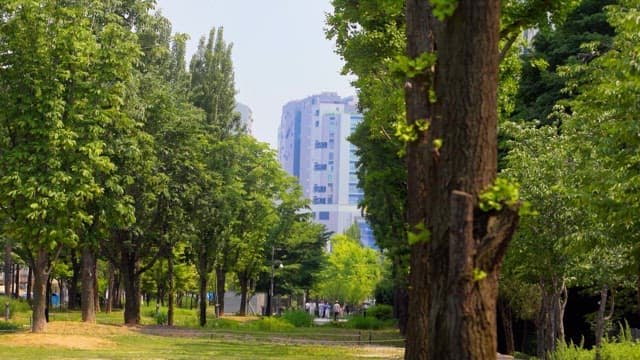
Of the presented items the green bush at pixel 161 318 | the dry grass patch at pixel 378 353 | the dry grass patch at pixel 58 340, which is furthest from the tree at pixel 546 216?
the green bush at pixel 161 318

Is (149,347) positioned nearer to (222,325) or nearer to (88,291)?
(88,291)

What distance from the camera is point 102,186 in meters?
33.0

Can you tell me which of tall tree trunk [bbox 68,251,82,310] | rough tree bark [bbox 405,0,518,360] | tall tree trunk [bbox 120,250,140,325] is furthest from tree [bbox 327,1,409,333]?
tall tree trunk [bbox 68,251,82,310]

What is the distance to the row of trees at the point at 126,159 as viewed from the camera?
28.7 m

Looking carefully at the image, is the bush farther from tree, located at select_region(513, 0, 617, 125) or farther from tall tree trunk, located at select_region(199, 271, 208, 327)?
tree, located at select_region(513, 0, 617, 125)

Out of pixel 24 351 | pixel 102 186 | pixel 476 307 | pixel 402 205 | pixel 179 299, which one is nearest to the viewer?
pixel 476 307

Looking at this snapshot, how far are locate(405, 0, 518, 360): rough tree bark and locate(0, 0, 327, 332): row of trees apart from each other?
2366 cm

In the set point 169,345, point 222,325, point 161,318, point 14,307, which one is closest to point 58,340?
point 169,345

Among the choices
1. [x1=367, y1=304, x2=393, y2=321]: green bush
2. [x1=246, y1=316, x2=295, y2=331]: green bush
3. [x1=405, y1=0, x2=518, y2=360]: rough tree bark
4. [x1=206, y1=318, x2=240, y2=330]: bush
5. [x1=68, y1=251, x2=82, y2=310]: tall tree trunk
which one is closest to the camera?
[x1=405, y1=0, x2=518, y2=360]: rough tree bark

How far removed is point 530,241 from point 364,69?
7.60m

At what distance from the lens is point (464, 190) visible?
562 centimetres

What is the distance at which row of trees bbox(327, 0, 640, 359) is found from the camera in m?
5.52

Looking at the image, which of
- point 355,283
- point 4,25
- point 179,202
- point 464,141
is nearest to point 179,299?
point 355,283

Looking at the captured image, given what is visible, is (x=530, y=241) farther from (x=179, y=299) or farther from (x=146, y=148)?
(x=179, y=299)
